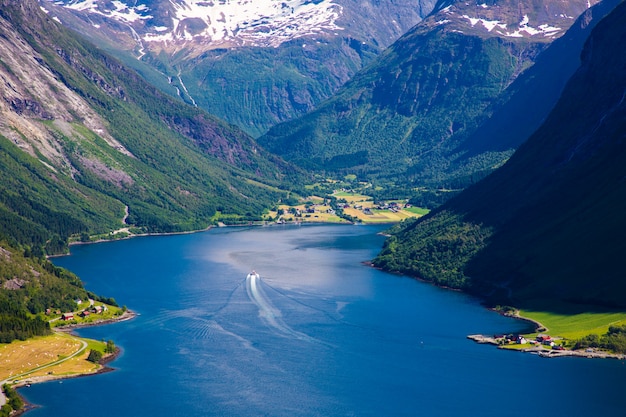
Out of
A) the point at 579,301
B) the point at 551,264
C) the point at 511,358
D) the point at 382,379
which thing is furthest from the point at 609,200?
the point at 382,379

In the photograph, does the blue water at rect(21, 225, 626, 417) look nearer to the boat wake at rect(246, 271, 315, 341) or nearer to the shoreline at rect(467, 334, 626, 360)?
the boat wake at rect(246, 271, 315, 341)

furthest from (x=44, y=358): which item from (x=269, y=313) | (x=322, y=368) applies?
(x=269, y=313)

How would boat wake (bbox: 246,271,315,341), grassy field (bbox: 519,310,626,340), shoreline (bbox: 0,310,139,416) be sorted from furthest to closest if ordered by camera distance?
boat wake (bbox: 246,271,315,341)
grassy field (bbox: 519,310,626,340)
shoreline (bbox: 0,310,139,416)

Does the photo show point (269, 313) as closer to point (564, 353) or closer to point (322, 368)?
point (322, 368)

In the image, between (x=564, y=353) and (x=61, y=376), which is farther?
(x=564, y=353)

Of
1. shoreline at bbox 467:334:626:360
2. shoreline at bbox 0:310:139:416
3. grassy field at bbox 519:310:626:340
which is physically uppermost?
grassy field at bbox 519:310:626:340

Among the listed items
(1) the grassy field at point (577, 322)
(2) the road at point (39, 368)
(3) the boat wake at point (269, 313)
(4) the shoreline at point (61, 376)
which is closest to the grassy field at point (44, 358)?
(2) the road at point (39, 368)

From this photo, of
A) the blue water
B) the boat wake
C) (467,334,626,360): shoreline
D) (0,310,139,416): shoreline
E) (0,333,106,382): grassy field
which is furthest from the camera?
the boat wake

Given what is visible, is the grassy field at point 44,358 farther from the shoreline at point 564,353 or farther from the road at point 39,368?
the shoreline at point 564,353

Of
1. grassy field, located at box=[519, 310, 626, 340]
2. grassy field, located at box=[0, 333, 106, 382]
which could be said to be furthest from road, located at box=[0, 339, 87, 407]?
grassy field, located at box=[519, 310, 626, 340]
